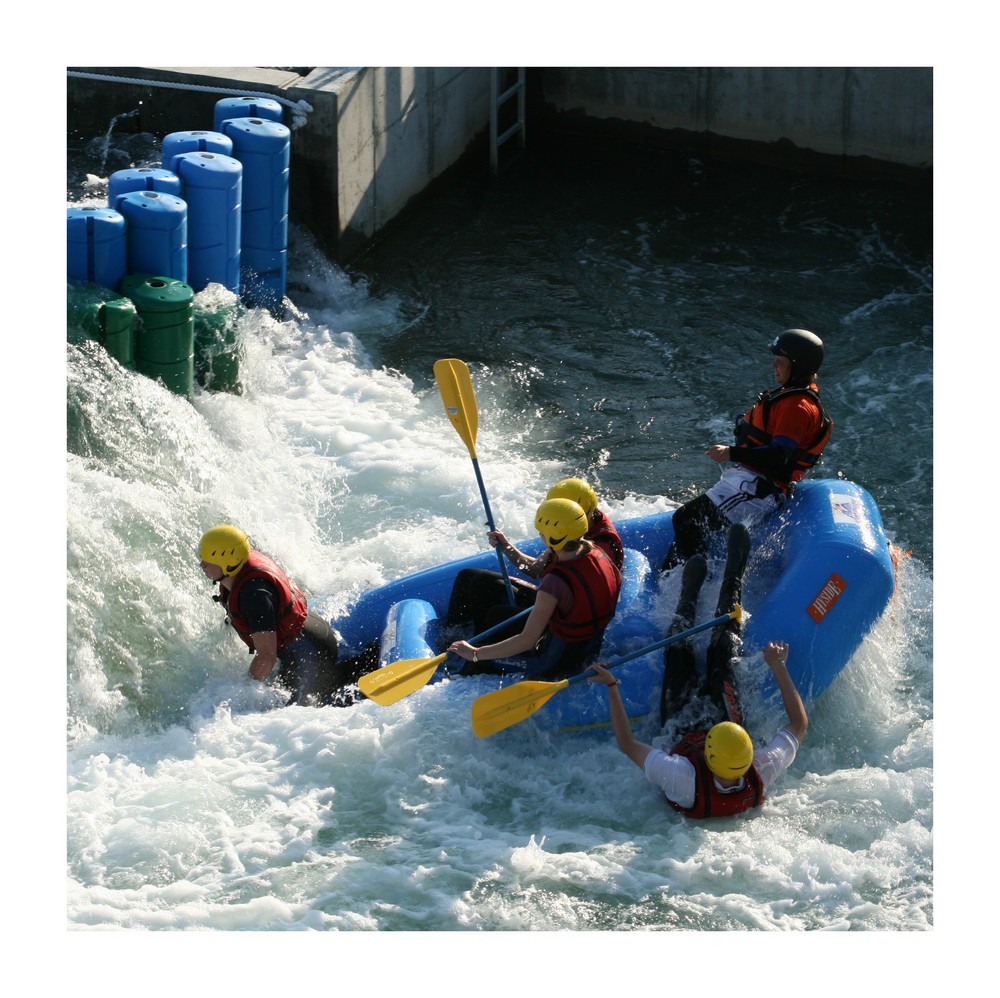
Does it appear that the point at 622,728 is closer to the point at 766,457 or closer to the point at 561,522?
the point at 561,522

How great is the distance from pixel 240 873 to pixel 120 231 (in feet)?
14.0

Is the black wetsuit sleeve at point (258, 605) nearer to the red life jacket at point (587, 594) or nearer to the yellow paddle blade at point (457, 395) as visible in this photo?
the red life jacket at point (587, 594)

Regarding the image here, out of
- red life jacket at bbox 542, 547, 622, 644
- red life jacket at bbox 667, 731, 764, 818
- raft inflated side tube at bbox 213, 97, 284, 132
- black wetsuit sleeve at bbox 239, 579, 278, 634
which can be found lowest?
red life jacket at bbox 667, 731, 764, 818

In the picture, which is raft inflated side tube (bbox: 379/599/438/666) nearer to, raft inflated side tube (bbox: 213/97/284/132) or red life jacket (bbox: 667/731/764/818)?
red life jacket (bbox: 667/731/764/818)

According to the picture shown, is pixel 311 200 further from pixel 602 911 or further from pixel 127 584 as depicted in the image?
pixel 602 911

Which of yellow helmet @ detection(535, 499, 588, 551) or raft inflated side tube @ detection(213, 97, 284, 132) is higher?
raft inflated side tube @ detection(213, 97, 284, 132)

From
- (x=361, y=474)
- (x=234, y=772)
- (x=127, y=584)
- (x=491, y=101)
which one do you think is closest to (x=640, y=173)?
(x=491, y=101)

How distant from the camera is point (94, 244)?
812cm

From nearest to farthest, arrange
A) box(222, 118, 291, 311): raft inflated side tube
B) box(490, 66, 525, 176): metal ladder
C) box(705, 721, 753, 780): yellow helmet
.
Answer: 1. box(705, 721, 753, 780): yellow helmet
2. box(222, 118, 291, 311): raft inflated side tube
3. box(490, 66, 525, 176): metal ladder

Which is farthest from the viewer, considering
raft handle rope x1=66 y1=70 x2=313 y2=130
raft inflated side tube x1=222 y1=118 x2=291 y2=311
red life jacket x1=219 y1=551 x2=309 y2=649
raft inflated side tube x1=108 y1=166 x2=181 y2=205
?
raft handle rope x1=66 y1=70 x2=313 y2=130

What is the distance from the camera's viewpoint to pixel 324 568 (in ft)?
25.5

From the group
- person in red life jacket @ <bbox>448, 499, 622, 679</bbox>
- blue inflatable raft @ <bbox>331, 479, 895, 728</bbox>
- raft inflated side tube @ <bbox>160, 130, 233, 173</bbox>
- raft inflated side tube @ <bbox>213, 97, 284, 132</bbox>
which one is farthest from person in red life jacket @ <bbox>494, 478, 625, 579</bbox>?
raft inflated side tube @ <bbox>213, 97, 284, 132</bbox>

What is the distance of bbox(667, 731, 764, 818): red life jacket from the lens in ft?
18.4

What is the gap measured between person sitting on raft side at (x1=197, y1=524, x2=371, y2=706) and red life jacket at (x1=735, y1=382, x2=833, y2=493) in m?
2.13
